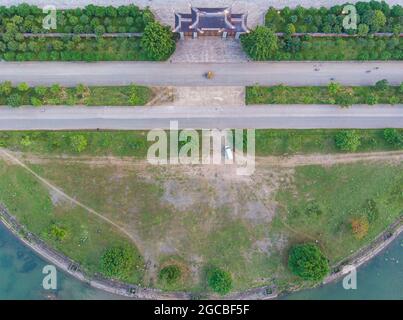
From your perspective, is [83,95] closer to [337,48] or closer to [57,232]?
[57,232]

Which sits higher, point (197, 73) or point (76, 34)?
point (76, 34)

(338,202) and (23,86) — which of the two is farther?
(338,202)

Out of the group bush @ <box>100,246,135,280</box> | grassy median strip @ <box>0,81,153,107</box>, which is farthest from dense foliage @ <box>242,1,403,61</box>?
bush @ <box>100,246,135,280</box>

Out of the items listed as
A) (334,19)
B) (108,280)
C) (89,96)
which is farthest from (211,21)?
(108,280)

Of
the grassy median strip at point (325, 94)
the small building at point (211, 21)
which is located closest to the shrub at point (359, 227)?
the grassy median strip at point (325, 94)

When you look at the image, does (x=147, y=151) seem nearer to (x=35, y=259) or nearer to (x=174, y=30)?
(x=174, y=30)

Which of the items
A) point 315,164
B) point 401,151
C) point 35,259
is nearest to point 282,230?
point 315,164
